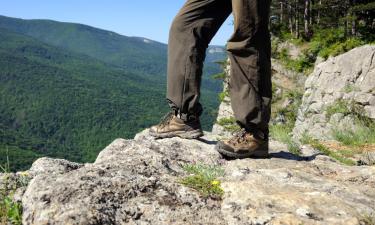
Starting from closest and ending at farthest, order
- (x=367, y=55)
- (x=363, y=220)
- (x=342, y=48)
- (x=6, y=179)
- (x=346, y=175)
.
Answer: (x=363, y=220)
(x=6, y=179)
(x=346, y=175)
(x=367, y=55)
(x=342, y=48)

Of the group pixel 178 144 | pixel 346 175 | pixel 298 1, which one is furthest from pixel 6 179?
pixel 298 1

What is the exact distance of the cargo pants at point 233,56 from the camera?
3.17 m

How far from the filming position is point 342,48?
2442 centimetres

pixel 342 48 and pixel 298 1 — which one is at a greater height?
pixel 298 1

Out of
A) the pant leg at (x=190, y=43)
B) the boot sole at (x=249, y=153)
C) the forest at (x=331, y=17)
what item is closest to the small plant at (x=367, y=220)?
the boot sole at (x=249, y=153)

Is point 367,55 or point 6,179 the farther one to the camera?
point 367,55

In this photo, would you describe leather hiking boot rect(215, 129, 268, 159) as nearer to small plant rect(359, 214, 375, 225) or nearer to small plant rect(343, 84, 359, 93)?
small plant rect(359, 214, 375, 225)

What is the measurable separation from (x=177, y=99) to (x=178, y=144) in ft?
1.19

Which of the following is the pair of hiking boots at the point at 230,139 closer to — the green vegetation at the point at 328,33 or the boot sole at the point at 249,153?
the boot sole at the point at 249,153

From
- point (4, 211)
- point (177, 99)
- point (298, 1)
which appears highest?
point (298, 1)

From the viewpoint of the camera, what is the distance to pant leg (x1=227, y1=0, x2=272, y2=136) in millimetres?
3135

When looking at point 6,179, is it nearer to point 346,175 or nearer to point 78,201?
point 78,201

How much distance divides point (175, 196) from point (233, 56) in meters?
1.29

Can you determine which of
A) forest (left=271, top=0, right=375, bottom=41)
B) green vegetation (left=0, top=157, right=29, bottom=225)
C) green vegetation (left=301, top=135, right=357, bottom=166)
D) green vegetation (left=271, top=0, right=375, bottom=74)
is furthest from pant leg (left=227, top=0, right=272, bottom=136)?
forest (left=271, top=0, right=375, bottom=41)
